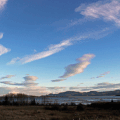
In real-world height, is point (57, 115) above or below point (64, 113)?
above

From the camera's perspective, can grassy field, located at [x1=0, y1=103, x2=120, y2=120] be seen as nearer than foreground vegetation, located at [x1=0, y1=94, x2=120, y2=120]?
Yes

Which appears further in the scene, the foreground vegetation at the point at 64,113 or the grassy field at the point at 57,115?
the foreground vegetation at the point at 64,113

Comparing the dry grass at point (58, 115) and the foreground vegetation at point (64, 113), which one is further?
the foreground vegetation at point (64, 113)

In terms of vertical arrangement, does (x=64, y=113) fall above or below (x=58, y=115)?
below

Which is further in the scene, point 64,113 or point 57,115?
point 64,113

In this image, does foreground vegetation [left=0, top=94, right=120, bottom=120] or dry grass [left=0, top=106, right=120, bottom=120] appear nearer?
dry grass [left=0, top=106, right=120, bottom=120]

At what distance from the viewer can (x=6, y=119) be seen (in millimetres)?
14234

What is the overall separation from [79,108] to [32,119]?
11.9 meters

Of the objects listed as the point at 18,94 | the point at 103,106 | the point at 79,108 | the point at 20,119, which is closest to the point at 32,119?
the point at 20,119

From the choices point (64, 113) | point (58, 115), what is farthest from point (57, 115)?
point (64, 113)

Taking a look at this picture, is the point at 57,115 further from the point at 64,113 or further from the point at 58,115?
the point at 64,113

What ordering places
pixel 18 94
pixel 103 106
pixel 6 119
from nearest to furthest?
pixel 6 119 < pixel 103 106 < pixel 18 94

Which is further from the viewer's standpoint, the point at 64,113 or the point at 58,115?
the point at 64,113

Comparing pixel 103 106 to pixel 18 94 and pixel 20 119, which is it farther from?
pixel 18 94
